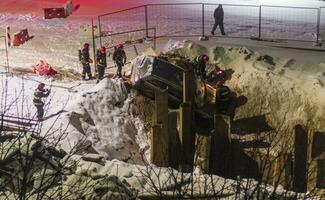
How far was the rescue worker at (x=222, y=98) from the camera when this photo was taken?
2112cm

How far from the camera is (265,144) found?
20.7m

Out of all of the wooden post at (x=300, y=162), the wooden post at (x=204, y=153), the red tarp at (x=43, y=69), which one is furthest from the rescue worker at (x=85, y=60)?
the wooden post at (x=300, y=162)

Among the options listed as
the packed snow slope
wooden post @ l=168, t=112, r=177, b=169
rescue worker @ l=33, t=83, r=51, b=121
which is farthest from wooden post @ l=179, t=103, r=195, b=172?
rescue worker @ l=33, t=83, r=51, b=121

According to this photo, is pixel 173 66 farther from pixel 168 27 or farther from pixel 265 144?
pixel 168 27

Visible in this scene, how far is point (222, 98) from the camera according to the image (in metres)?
21.2

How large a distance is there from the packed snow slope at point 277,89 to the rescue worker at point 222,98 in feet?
2.75

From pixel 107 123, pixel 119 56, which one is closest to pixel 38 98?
pixel 107 123

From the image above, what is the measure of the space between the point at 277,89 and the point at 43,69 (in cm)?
922

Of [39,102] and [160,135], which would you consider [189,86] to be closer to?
[160,135]

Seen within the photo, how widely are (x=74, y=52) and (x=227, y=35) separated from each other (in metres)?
7.25

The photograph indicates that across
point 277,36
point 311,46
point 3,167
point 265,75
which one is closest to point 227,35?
point 277,36

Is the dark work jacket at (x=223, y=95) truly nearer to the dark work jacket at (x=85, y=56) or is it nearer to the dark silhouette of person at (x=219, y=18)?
the dark work jacket at (x=85, y=56)

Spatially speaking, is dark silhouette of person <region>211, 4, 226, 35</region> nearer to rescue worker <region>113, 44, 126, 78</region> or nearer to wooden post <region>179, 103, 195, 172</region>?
rescue worker <region>113, 44, 126, 78</region>

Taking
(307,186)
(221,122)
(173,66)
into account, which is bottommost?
(307,186)
